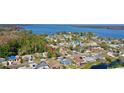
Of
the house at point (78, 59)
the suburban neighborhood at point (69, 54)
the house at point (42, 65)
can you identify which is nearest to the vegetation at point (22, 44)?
the suburban neighborhood at point (69, 54)

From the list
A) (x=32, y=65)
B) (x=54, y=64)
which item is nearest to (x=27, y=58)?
(x=32, y=65)

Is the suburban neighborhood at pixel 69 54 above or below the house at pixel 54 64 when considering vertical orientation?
above

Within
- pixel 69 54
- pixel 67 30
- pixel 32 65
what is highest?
pixel 67 30

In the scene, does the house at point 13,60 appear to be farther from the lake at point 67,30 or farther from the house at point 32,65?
the lake at point 67,30

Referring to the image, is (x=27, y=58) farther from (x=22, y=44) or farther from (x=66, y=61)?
(x=66, y=61)

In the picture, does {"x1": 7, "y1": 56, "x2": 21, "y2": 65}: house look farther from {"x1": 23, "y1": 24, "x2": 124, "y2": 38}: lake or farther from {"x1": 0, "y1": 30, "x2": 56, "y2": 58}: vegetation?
{"x1": 23, "y1": 24, "x2": 124, "y2": 38}: lake

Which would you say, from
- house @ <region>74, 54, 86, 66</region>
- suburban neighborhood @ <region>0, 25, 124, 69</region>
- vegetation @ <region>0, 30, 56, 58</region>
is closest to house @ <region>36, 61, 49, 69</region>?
suburban neighborhood @ <region>0, 25, 124, 69</region>

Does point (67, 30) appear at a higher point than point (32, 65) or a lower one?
higher
